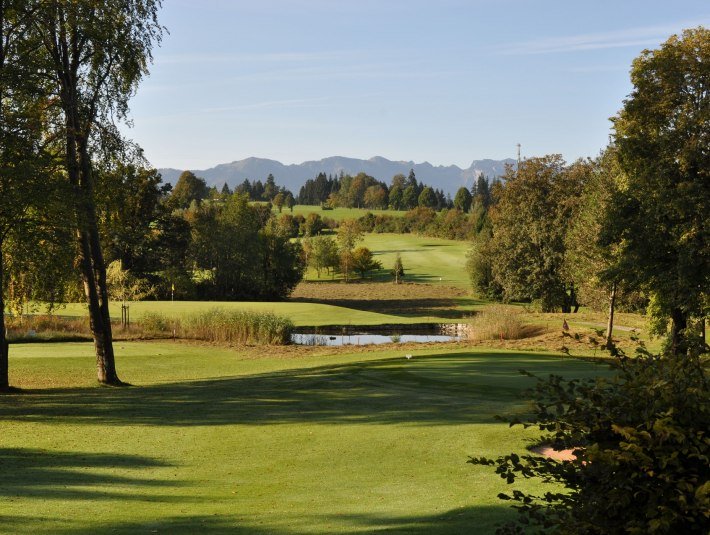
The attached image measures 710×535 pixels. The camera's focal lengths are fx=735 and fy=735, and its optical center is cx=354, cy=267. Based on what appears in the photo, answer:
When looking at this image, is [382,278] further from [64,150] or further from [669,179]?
[64,150]

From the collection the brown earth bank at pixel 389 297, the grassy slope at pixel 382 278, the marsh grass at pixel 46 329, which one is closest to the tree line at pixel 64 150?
the marsh grass at pixel 46 329

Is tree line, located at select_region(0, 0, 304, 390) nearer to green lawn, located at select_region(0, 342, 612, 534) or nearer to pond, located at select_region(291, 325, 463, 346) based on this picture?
green lawn, located at select_region(0, 342, 612, 534)

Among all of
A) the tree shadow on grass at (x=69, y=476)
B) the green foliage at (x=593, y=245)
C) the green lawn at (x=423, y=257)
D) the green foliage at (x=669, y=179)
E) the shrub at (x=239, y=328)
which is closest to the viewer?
the tree shadow on grass at (x=69, y=476)

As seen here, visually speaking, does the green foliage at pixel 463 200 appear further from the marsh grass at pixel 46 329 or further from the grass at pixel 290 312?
the marsh grass at pixel 46 329

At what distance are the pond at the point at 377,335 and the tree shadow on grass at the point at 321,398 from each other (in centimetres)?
1632

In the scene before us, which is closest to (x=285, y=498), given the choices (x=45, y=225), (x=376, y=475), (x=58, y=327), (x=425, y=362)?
(x=376, y=475)

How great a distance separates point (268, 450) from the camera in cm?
1323

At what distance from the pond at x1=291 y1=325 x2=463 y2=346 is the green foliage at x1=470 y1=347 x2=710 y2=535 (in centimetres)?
3468

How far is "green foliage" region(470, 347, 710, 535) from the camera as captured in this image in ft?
14.1

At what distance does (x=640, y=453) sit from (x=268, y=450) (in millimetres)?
9767

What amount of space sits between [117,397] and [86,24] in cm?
1042

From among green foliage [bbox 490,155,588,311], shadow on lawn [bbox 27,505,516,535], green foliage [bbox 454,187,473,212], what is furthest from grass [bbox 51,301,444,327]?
green foliage [bbox 454,187,473,212]

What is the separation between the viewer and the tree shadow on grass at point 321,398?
16234 millimetres

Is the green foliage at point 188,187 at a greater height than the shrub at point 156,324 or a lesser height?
greater
